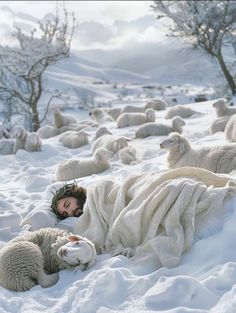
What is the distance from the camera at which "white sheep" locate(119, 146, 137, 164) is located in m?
9.60

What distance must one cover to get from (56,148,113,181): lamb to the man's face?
3375 millimetres

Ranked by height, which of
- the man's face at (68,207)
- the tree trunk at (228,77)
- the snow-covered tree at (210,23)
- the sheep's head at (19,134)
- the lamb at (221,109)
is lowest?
the man's face at (68,207)

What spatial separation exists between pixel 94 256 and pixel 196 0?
19159 mm

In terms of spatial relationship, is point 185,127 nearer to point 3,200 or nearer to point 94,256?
point 3,200

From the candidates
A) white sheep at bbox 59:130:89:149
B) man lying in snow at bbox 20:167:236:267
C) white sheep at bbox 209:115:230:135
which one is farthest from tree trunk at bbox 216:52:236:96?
man lying in snow at bbox 20:167:236:267

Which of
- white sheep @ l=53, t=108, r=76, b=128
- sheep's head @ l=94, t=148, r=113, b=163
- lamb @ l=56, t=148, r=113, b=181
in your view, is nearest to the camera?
lamb @ l=56, t=148, r=113, b=181

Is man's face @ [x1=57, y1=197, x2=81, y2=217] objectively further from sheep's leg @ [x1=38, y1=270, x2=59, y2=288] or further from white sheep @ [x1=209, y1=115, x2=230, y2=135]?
white sheep @ [x1=209, y1=115, x2=230, y2=135]

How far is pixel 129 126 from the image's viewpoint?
14812 mm

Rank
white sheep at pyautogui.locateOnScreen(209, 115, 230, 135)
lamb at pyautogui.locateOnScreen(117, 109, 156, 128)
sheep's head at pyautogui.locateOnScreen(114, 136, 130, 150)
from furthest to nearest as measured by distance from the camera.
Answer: lamb at pyautogui.locateOnScreen(117, 109, 156, 128) → white sheep at pyautogui.locateOnScreen(209, 115, 230, 135) → sheep's head at pyautogui.locateOnScreen(114, 136, 130, 150)

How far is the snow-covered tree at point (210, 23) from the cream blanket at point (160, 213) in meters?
16.0

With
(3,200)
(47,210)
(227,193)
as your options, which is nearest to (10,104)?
(3,200)

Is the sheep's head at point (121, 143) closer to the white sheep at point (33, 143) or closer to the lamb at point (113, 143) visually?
the lamb at point (113, 143)

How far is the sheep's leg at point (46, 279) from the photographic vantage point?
3.99m

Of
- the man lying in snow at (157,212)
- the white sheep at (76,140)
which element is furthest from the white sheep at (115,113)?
the man lying in snow at (157,212)
